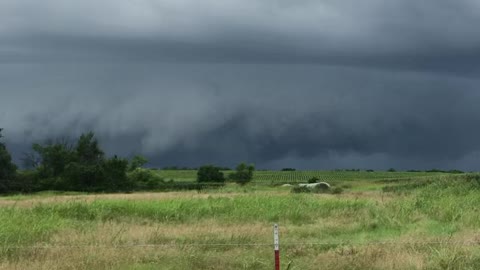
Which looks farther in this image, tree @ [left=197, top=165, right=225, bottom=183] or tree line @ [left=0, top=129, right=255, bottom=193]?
tree @ [left=197, top=165, right=225, bottom=183]

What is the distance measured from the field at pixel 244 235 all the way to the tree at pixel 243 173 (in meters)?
82.7

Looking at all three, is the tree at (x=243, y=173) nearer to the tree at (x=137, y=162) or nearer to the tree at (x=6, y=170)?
the tree at (x=137, y=162)

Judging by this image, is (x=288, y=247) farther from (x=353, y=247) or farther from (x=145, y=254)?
(x=145, y=254)

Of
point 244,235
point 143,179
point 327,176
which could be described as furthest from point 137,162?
point 244,235

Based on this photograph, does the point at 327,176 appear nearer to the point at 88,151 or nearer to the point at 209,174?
the point at 209,174

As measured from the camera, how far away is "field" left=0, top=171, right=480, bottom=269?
1255 cm

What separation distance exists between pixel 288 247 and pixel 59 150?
88.2 metres

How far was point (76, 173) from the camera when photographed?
8950cm

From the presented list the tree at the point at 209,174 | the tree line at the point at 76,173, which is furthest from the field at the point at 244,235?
the tree at the point at 209,174

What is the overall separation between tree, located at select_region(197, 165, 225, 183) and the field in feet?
267

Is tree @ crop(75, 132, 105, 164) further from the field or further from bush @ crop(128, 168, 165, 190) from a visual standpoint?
the field

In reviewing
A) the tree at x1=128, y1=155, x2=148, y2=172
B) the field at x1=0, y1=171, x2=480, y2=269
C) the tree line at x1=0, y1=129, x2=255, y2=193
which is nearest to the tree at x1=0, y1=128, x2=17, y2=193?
the tree line at x1=0, y1=129, x2=255, y2=193

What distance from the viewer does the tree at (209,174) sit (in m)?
112

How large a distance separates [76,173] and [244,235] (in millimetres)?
76368
